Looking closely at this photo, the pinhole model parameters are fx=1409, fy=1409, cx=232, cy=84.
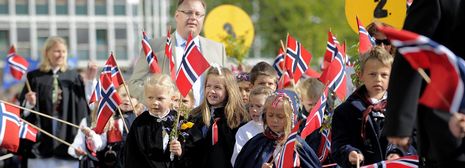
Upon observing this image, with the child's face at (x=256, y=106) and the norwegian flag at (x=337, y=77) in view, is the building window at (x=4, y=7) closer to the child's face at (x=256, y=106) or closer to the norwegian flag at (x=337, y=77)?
the norwegian flag at (x=337, y=77)

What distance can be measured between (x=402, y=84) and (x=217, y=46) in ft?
20.0

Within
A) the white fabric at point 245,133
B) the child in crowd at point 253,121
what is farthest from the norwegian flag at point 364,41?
the white fabric at point 245,133

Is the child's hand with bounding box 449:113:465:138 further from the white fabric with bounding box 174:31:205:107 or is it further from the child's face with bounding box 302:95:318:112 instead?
the child's face with bounding box 302:95:318:112

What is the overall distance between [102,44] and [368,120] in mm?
66551

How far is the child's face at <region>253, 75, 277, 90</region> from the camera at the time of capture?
11.7 m

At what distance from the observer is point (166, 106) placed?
10891 mm

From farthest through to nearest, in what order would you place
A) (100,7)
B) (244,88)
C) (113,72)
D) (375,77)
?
(100,7)
(244,88)
(113,72)
(375,77)

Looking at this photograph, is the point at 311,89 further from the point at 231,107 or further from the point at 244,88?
the point at 231,107

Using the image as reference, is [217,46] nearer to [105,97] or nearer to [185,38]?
[185,38]

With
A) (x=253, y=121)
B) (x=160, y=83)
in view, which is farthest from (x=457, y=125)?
(x=160, y=83)

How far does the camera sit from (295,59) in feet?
43.0

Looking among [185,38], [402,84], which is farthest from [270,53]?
[402,84]

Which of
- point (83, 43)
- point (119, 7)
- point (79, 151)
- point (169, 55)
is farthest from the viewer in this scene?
point (83, 43)

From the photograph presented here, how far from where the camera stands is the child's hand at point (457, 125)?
21.3 ft
